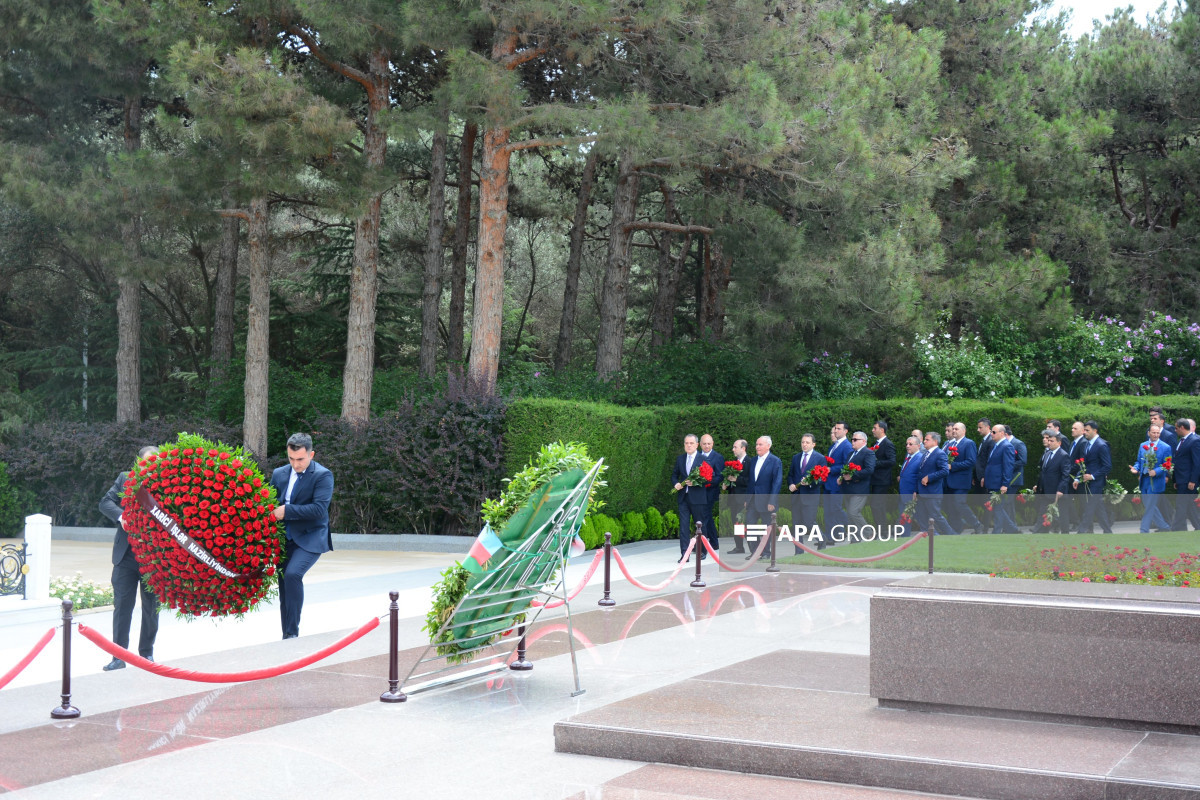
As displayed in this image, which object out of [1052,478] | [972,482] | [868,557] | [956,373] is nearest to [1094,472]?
[1052,478]

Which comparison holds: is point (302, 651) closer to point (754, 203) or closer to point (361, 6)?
point (361, 6)

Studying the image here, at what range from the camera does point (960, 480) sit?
17.7 meters

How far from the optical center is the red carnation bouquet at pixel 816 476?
16.4 meters

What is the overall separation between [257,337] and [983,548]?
13315 millimetres

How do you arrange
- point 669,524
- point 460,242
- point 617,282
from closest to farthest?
point 669,524
point 617,282
point 460,242

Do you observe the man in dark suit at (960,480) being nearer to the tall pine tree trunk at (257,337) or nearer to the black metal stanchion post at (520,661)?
the black metal stanchion post at (520,661)

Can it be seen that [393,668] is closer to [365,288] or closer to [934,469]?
[934,469]

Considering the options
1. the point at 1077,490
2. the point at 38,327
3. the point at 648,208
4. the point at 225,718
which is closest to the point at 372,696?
the point at 225,718

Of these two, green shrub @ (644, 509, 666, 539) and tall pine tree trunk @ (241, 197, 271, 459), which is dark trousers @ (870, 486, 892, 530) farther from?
tall pine tree trunk @ (241, 197, 271, 459)

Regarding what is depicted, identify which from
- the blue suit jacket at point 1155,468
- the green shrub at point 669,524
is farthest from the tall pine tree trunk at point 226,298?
the blue suit jacket at point 1155,468

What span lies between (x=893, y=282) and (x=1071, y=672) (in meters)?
15.4

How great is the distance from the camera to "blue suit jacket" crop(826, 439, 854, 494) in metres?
17.0

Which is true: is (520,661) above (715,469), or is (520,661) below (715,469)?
below

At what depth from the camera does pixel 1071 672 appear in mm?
6586
